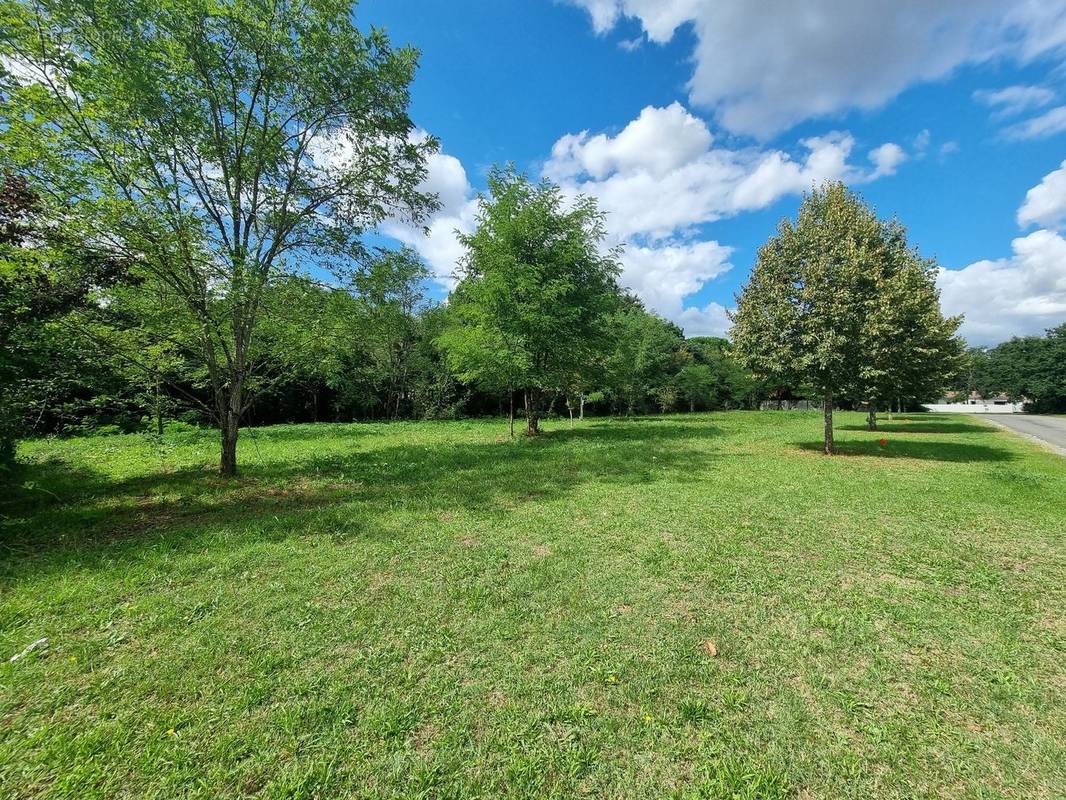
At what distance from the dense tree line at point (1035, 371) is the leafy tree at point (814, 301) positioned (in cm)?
4354

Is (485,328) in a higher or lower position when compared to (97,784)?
higher

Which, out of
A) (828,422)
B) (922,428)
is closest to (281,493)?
(828,422)

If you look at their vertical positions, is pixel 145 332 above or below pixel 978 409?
above

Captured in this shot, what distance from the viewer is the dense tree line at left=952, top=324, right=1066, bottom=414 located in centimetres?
4591

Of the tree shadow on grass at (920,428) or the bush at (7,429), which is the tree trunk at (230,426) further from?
the tree shadow on grass at (920,428)

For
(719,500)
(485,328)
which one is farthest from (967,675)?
(485,328)

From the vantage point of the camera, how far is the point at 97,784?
2.09 metres

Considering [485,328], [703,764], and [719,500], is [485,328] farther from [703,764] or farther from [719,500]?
[703,764]

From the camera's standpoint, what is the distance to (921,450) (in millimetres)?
13664

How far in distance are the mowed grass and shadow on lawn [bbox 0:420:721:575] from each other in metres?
0.09

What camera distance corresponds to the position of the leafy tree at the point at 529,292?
14.5m

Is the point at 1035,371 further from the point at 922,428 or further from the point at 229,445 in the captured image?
the point at 229,445

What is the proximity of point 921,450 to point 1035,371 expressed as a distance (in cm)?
5699

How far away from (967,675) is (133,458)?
51.0 ft
